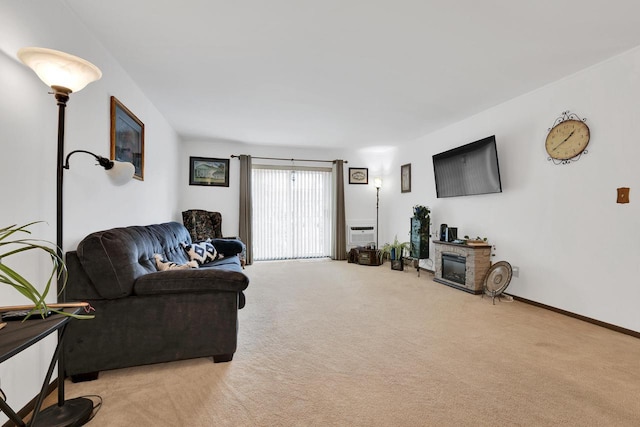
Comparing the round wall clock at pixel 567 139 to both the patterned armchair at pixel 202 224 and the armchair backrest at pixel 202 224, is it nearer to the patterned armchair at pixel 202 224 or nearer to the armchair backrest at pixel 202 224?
the patterned armchair at pixel 202 224

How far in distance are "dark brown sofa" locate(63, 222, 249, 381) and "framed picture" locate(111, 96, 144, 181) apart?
1045 mm

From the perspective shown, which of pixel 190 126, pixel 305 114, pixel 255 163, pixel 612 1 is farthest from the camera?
pixel 255 163

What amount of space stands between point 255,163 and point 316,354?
469 centimetres

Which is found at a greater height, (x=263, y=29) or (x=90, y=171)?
(x=263, y=29)

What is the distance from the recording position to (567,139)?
3.13m

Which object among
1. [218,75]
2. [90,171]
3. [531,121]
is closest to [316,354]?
[90,171]

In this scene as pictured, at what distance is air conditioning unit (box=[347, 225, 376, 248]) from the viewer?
22.0 feet

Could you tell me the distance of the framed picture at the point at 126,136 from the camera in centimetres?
265

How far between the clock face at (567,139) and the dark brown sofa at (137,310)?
3.54 m

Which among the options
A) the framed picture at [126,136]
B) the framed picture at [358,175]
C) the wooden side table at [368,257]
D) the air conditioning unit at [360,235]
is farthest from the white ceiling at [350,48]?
the air conditioning unit at [360,235]

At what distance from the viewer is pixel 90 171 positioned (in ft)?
7.42

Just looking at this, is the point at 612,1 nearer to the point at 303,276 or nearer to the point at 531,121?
the point at 531,121

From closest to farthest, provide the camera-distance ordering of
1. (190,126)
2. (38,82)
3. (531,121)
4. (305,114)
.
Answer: (38,82), (531,121), (305,114), (190,126)

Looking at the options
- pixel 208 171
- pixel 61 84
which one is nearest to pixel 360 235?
pixel 208 171
